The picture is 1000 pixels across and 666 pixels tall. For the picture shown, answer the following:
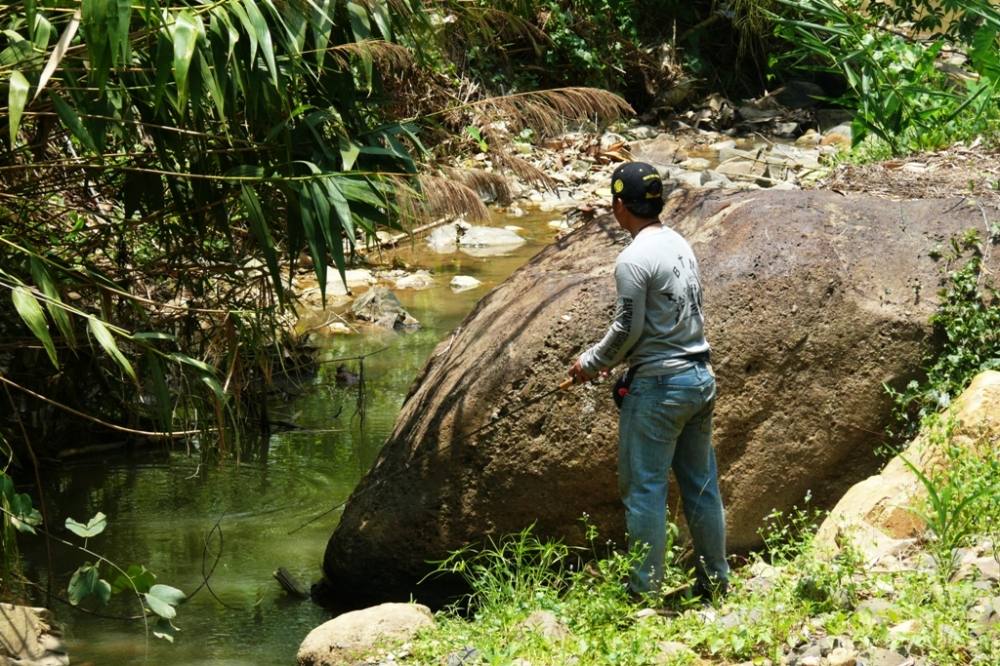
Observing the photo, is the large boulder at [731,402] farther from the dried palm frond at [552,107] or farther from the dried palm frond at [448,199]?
the dried palm frond at [552,107]

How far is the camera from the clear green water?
4.94m

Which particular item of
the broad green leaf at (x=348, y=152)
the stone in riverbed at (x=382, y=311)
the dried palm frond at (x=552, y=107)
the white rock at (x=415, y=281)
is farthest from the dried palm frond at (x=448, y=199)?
the white rock at (x=415, y=281)

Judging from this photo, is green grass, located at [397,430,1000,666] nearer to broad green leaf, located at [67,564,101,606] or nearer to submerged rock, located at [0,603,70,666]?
broad green leaf, located at [67,564,101,606]

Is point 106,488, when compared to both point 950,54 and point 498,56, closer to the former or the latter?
point 498,56

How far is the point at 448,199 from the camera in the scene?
17.0 feet

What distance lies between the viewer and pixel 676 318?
4102mm

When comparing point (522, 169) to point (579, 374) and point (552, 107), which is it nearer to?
point (552, 107)

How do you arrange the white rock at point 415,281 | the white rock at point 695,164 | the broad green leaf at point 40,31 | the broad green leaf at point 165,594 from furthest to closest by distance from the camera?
the white rock at point 695,164
the white rock at point 415,281
the broad green leaf at point 165,594
the broad green leaf at point 40,31

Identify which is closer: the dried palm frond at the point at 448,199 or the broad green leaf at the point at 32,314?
the broad green leaf at the point at 32,314

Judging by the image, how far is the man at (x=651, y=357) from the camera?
406cm

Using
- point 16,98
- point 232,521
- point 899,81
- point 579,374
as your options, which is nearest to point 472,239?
point 899,81

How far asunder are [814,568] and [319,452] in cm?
375

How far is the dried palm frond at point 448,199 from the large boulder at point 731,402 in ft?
1.63

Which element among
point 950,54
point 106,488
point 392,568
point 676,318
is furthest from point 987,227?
point 950,54
